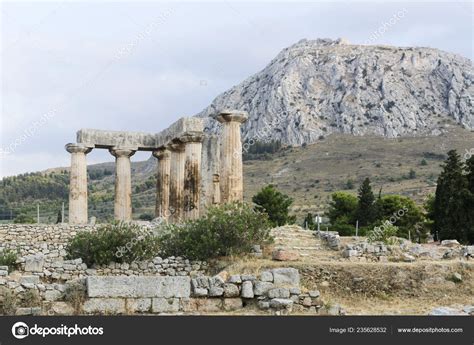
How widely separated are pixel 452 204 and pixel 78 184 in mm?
22956

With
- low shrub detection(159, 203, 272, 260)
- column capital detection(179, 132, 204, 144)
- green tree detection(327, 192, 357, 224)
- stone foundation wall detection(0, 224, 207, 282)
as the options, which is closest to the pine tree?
green tree detection(327, 192, 357, 224)

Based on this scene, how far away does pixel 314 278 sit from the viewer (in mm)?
19391

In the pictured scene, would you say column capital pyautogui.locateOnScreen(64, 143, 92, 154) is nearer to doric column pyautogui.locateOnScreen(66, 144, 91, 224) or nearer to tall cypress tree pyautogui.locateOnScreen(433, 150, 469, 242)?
doric column pyautogui.locateOnScreen(66, 144, 91, 224)

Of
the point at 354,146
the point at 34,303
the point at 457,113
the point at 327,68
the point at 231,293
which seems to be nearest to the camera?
the point at 34,303

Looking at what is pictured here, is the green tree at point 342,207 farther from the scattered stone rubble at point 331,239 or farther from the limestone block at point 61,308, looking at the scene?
the limestone block at point 61,308

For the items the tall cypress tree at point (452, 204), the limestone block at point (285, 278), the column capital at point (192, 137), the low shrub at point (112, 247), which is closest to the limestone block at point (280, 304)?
the limestone block at point (285, 278)

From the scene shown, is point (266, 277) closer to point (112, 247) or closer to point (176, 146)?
point (112, 247)

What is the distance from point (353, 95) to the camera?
13025cm

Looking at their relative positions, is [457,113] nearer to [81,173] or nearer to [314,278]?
[81,173]

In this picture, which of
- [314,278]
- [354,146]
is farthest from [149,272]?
[354,146]

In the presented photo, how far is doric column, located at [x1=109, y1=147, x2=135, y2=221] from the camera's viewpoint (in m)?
33.0

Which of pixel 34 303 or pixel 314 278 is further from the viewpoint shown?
pixel 314 278
